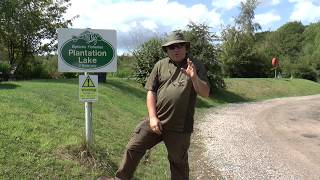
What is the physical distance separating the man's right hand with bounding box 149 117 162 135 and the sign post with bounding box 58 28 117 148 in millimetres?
2509

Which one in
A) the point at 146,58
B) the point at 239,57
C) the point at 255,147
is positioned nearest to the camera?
the point at 255,147

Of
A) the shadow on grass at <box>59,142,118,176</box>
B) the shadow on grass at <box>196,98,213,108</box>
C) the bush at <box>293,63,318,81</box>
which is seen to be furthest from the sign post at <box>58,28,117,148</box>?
the bush at <box>293,63,318,81</box>

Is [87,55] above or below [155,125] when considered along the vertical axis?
above

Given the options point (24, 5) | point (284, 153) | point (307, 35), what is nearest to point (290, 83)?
point (24, 5)

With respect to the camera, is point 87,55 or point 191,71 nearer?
point 191,71

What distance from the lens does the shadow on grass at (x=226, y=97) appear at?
27.7 meters

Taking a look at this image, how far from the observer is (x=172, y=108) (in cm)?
536

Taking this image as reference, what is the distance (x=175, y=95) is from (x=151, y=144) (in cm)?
60

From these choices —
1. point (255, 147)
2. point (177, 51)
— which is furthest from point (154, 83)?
point (255, 147)

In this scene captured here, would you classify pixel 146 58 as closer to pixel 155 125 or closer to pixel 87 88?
pixel 87 88

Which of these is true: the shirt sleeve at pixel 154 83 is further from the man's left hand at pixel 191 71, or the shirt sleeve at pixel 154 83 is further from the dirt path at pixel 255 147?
the dirt path at pixel 255 147

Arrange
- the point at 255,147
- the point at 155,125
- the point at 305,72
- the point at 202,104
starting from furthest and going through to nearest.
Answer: the point at 305,72 < the point at 202,104 < the point at 255,147 < the point at 155,125

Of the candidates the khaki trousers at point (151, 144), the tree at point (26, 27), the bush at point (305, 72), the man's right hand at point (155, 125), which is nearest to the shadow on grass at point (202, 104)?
the tree at point (26, 27)

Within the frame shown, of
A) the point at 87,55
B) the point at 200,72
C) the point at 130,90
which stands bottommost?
the point at 130,90
